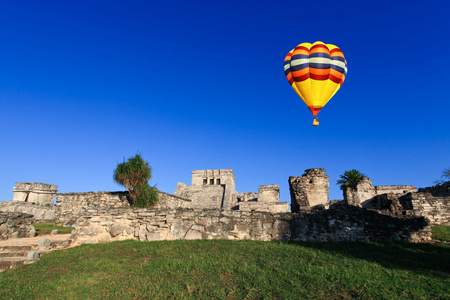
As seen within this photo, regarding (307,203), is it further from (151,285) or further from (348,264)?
(151,285)

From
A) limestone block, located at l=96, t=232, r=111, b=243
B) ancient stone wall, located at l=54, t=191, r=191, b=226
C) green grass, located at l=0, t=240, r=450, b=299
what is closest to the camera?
green grass, located at l=0, t=240, r=450, b=299

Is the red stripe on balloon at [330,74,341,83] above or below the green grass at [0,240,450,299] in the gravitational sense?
above

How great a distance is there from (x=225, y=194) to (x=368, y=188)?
77.7ft

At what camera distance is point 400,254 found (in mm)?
6375

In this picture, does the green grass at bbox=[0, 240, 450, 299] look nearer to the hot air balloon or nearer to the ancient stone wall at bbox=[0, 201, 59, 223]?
the hot air balloon

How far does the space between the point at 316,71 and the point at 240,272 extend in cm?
1115

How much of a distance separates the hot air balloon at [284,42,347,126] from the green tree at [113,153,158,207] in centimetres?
1024

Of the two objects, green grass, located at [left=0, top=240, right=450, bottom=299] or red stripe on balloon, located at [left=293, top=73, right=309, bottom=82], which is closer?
green grass, located at [left=0, top=240, right=450, bottom=299]

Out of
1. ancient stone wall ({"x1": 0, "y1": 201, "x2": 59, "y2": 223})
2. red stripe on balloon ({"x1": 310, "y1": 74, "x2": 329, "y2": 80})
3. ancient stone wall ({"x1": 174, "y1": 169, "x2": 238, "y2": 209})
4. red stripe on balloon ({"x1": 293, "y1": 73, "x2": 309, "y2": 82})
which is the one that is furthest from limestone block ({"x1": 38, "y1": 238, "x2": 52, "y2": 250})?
ancient stone wall ({"x1": 174, "y1": 169, "x2": 238, "y2": 209})

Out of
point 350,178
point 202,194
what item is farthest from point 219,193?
point 350,178

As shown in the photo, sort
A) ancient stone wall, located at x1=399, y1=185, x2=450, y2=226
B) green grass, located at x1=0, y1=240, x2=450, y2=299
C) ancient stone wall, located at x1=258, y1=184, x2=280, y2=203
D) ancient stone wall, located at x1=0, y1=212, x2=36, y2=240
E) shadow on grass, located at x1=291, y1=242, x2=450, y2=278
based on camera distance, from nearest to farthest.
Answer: green grass, located at x1=0, y1=240, x2=450, y2=299 → shadow on grass, located at x1=291, y1=242, x2=450, y2=278 → ancient stone wall, located at x1=0, y1=212, x2=36, y2=240 → ancient stone wall, located at x1=399, y1=185, x2=450, y2=226 → ancient stone wall, located at x1=258, y1=184, x2=280, y2=203

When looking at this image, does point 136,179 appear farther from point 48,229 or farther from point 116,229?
point 116,229

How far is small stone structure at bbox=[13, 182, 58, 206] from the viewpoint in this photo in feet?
71.9

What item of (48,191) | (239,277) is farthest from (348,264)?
(48,191)
